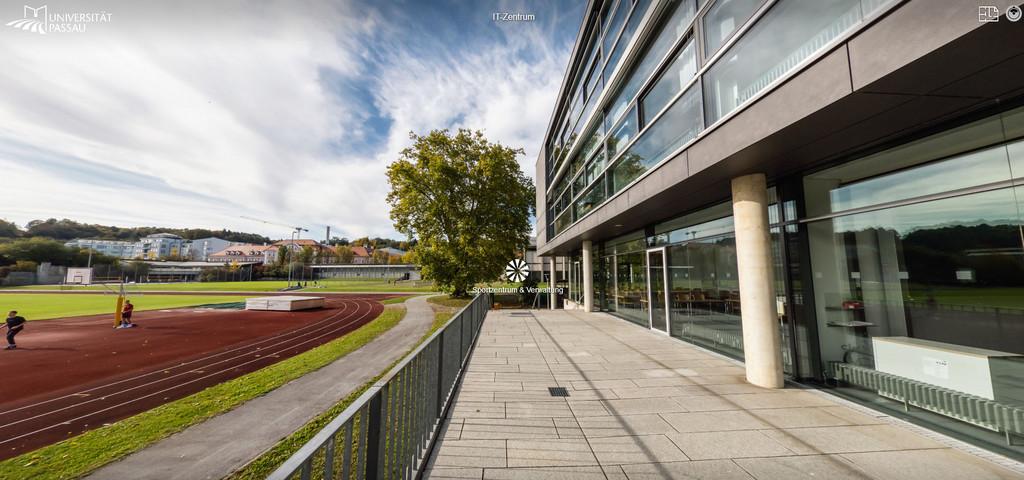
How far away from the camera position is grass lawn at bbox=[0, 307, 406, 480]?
16.9 ft

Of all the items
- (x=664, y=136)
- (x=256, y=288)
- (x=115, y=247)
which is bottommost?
(x=256, y=288)

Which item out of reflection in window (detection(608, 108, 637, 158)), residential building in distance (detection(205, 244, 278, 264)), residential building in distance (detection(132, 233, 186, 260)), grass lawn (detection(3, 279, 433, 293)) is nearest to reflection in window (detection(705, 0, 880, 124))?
reflection in window (detection(608, 108, 637, 158))

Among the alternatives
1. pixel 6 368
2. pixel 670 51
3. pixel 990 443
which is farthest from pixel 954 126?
pixel 6 368

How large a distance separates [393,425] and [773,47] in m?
6.95

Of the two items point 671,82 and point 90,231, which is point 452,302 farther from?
point 90,231

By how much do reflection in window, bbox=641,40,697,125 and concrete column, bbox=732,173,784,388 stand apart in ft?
8.33

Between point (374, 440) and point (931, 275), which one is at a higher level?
point (931, 275)

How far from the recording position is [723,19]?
6.02m

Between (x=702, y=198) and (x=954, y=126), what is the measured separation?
13.7 feet

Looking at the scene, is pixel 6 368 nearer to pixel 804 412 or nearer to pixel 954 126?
pixel 804 412

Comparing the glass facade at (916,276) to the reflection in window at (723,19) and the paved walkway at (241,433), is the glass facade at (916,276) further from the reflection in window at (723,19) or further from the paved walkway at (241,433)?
the paved walkway at (241,433)

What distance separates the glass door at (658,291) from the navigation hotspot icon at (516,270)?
54.8ft

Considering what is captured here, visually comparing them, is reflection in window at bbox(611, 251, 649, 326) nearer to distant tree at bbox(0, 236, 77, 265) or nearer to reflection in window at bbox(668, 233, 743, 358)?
reflection in window at bbox(668, 233, 743, 358)

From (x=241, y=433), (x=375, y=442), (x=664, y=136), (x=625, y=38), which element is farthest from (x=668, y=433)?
(x=625, y=38)
